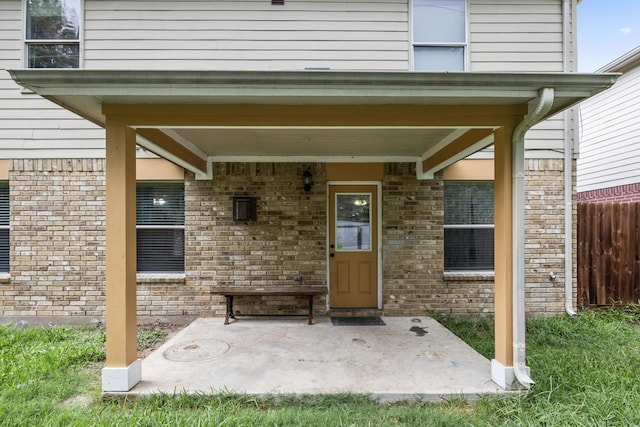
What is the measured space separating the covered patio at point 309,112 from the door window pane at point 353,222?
2399 mm

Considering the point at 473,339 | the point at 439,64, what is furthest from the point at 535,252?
the point at 439,64

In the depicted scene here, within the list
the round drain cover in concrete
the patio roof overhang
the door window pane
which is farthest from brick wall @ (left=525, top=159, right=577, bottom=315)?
the round drain cover in concrete

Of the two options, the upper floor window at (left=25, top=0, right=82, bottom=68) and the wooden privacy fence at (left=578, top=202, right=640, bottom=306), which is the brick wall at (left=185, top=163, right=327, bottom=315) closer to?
the upper floor window at (left=25, top=0, right=82, bottom=68)

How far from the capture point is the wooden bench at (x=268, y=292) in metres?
4.73

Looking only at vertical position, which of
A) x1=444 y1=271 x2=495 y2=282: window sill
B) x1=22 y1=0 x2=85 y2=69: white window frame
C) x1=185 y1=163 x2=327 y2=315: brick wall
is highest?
x1=22 y1=0 x2=85 y2=69: white window frame

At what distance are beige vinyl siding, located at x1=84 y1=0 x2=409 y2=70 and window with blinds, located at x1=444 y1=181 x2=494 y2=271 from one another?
89.0 inches

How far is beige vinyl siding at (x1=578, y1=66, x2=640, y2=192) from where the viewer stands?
728 cm

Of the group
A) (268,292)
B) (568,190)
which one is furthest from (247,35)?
(568,190)

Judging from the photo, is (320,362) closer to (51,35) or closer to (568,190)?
(568,190)

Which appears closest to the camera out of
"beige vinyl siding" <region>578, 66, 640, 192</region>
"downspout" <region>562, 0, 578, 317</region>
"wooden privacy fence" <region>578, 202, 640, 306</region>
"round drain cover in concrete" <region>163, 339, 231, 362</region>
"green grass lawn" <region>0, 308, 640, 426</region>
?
"green grass lawn" <region>0, 308, 640, 426</region>

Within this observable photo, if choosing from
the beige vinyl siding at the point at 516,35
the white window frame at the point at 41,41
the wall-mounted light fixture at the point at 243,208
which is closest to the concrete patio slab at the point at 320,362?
the wall-mounted light fixture at the point at 243,208

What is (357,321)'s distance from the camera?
4980mm

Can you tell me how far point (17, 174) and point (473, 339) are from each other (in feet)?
23.0

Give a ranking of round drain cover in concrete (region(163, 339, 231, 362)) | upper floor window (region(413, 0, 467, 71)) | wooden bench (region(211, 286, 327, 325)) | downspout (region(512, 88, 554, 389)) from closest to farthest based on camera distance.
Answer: downspout (region(512, 88, 554, 389))
round drain cover in concrete (region(163, 339, 231, 362))
wooden bench (region(211, 286, 327, 325))
upper floor window (region(413, 0, 467, 71))
